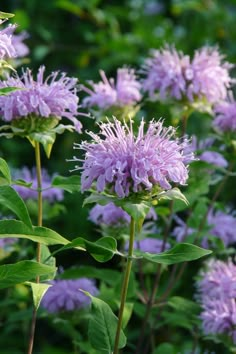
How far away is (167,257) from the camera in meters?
1.38

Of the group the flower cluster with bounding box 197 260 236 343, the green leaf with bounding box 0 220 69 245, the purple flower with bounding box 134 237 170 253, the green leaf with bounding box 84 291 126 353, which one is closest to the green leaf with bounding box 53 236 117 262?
the green leaf with bounding box 0 220 69 245

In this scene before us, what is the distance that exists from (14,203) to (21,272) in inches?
5.2

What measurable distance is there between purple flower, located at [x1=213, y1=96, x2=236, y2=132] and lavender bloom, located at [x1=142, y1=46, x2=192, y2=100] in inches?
5.2

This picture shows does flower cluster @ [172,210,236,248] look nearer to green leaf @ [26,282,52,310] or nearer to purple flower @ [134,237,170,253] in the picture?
purple flower @ [134,237,170,253]

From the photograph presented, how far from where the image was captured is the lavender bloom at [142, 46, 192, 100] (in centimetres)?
208

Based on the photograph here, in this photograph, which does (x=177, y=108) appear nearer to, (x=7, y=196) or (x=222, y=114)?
(x=222, y=114)

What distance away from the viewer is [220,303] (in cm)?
191

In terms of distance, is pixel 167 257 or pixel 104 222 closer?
pixel 167 257

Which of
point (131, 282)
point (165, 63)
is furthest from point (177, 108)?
point (131, 282)

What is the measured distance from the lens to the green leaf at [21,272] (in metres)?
1.33

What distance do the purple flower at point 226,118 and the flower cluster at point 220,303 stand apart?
0.40 m

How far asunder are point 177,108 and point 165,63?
6.0 inches

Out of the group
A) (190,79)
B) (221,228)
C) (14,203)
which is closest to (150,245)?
(221,228)

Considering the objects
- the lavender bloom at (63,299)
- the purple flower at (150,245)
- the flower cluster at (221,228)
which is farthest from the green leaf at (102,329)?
the flower cluster at (221,228)
